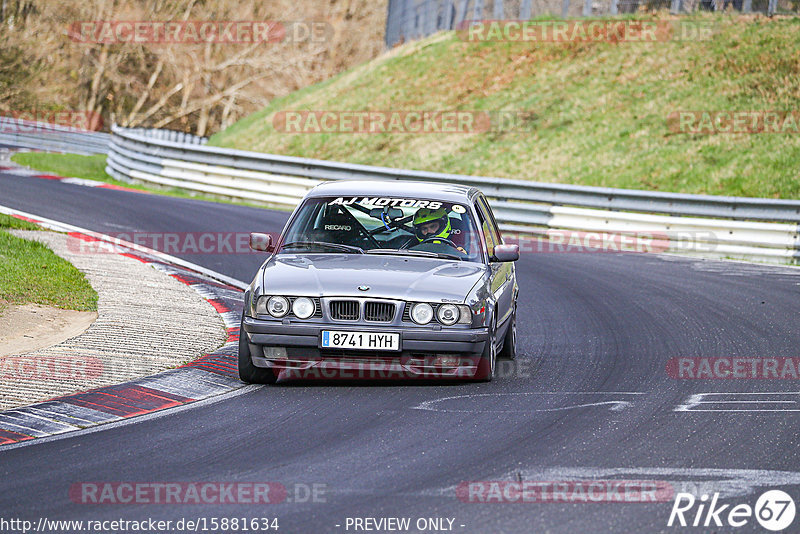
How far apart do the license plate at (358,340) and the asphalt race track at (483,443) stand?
1.23ft

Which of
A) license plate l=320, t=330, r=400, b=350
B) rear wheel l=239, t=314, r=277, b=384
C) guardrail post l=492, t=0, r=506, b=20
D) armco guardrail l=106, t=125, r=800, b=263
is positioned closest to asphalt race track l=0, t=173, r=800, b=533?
rear wheel l=239, t=314, r=277, b=384

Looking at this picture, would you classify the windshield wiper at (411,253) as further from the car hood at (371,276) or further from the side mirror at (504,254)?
the side mirror at (504,254)

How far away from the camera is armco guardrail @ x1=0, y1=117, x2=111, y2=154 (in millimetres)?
37406

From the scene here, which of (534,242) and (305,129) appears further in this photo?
(305,129)

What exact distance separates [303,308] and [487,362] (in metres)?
1.46

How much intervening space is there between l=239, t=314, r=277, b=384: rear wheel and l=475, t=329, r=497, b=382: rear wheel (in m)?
1.57

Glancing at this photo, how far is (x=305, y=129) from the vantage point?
36250 millimetres

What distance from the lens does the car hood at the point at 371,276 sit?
27.1ft

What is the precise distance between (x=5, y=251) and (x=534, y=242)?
10328mm

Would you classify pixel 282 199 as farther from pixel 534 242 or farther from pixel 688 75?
pixel 688 75

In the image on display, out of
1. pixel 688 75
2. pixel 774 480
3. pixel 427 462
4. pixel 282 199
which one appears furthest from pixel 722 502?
pixel 688 75

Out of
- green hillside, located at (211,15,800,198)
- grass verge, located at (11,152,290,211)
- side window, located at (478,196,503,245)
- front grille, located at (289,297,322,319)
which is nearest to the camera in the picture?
front grille, located at (289,297,322,319)

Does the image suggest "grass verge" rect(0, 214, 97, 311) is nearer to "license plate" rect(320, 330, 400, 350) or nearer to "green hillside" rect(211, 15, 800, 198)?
"license plate" rect(320, 330, 400, 350)

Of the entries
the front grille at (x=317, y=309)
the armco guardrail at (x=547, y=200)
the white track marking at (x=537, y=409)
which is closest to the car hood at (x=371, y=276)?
the front grille at (x=317, y=309)
